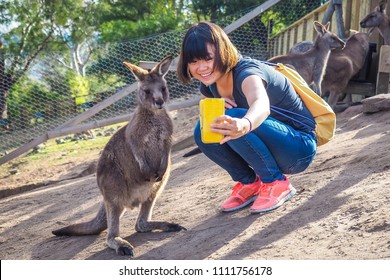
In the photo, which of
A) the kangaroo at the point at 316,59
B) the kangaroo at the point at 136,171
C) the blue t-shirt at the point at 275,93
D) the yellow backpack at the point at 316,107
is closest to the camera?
the blue t-shirt at the point at 275,93

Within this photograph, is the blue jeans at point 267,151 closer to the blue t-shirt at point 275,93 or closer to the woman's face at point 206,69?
the blue t-shirt at point 275,93

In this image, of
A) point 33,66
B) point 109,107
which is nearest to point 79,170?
point 109,107

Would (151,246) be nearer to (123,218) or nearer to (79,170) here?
(123,218)

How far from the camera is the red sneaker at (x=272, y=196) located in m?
3.15

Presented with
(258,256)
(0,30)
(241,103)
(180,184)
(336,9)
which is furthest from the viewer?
(0,30)

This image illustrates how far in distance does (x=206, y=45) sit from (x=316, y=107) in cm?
91

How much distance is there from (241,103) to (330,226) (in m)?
0.78

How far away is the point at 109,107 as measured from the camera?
7.53 meters

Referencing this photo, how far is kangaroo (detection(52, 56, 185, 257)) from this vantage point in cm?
351

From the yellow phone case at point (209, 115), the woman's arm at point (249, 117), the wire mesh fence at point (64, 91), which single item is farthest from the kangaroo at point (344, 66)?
the yellow phone case at point (209, 115)

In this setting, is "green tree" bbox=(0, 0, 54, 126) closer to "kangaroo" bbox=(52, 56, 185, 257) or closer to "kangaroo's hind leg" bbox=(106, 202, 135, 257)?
"kangaroo" bbox=(52, 56, 185, 257)

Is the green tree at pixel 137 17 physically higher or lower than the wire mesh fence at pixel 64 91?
higher

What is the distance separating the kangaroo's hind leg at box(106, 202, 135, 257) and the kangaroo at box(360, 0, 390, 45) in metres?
4.84

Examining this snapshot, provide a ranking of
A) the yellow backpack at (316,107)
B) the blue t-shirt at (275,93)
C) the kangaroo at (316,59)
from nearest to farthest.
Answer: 1. the blue t-shirt at (275,93)
2. the yellow backpack at (316,107)
3. the kangaroo at (316,59)
